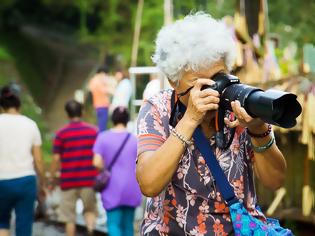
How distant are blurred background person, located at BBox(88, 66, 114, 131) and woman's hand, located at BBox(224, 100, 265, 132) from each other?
950 cm

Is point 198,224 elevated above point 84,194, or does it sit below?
above

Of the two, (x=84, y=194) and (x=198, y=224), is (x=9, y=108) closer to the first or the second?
(x=84, y=194)

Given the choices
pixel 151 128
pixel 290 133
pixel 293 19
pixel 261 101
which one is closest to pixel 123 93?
pixel 293 19

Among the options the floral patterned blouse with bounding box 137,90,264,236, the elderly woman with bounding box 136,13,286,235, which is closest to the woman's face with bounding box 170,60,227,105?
the elderly woman with bounding box 136,13,286,235

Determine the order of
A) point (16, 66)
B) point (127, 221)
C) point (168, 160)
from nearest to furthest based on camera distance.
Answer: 1. point (168, 160)
2. point (127, 221)
3. point (16, 66)

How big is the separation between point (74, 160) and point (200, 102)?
18.0 feet

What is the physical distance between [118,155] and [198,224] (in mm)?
4097

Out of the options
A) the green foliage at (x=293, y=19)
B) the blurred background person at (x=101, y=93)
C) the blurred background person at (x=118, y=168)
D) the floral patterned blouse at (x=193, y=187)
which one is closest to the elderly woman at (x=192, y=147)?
the floral patterned blouse at (x=193, y=187)

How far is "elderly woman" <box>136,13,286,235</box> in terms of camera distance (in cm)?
280

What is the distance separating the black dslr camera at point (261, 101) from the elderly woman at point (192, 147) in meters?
0.04

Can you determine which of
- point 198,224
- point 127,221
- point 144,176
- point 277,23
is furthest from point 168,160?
point 277,23

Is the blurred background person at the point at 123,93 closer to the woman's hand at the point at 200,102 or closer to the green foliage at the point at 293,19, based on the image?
the green foliage at the point at 293,19

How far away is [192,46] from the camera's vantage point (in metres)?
2.88

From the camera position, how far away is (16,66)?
1028 inches
